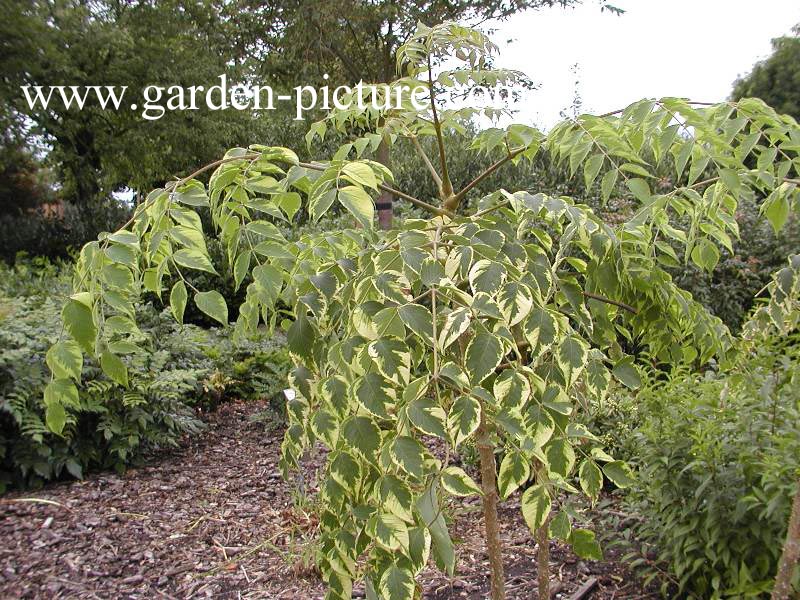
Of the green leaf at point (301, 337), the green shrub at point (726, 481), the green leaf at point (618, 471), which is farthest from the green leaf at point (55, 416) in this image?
the green shrub at point (726, 481)

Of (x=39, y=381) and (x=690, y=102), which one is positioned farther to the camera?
(x=39, y=381)

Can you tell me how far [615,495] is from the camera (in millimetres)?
3143

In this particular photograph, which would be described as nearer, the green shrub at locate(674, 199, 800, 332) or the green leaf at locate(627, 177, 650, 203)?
the green leaf at locate(627, 177, 650, 203)

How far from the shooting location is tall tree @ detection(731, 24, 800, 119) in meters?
12.3

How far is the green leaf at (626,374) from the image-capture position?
1338 millimetres

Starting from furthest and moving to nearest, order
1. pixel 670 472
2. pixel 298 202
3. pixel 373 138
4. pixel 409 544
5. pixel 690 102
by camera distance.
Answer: pixel 670 472, pixel 373 138, pixel 298 202, pixel 690 102, pixel 409 544

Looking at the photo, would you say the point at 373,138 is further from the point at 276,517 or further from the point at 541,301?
the point at 276,517

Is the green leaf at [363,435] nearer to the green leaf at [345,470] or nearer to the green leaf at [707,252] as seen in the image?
the green leaf at [345,470]

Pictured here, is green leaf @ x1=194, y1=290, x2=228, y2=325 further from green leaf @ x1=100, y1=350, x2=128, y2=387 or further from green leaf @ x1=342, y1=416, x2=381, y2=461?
green leaf @ x1=342, y1=416, x2=381, y2=461

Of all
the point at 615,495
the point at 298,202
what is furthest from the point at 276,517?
the point at 298,202

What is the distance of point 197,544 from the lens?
9.76 ft

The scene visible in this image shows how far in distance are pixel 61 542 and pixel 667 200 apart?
283 centimetres

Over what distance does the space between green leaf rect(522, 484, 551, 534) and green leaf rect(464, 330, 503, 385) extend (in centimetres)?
29

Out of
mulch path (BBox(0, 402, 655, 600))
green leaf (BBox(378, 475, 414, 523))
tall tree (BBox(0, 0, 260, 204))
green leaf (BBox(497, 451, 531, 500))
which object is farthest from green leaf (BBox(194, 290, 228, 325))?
tall tree (BBox(0, 0, 260, 204))
